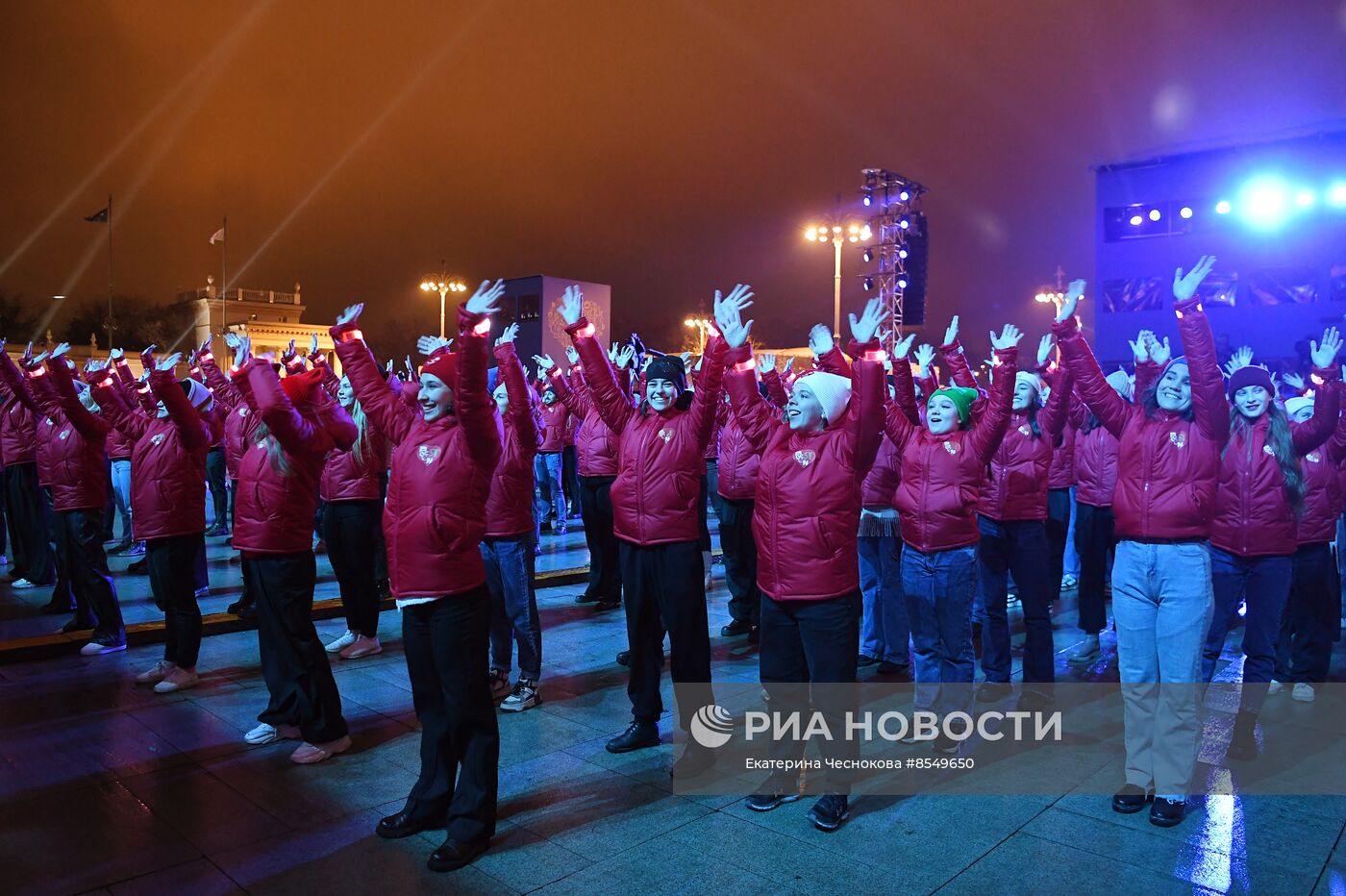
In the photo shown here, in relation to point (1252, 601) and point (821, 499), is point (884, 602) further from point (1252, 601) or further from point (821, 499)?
point (821, 499)

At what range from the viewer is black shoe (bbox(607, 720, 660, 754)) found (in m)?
5.18

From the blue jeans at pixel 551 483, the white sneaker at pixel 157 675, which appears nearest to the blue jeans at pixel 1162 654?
the white sneaker at pixel 157 675

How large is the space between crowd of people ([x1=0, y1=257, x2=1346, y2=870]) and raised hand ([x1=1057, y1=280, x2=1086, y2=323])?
0.19 feet

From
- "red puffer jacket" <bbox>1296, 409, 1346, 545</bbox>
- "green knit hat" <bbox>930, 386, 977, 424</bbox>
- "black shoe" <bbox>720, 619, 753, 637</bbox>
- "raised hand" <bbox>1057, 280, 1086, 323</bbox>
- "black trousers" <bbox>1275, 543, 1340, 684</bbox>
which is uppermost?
"raised hand" <bbox>1057, 280, 1086, 323</bbox>

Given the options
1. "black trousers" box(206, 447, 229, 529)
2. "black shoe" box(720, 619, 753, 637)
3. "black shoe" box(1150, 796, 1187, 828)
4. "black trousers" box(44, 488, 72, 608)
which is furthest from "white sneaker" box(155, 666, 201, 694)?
"black trousers" box(206, 447, 229, 529)

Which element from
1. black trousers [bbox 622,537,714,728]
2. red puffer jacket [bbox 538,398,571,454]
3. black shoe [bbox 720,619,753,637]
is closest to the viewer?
black trousers [bbox 622,537,714,728]

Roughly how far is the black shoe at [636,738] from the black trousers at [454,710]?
118 centimetres

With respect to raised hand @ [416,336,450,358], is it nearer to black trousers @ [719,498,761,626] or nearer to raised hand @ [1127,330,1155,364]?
black trousers @ [719,498,761,626]

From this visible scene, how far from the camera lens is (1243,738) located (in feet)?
17.1

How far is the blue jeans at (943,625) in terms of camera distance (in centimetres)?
534

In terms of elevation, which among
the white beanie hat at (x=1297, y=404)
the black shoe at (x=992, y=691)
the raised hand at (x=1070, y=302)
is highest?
the raised hand at (x=1070, y=302)

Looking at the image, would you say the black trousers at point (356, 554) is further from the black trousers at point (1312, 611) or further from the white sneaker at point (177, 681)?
the black trousers at point (1312, 611)

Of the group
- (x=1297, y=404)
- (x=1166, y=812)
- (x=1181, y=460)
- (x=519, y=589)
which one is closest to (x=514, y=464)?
(x=519, y=589)

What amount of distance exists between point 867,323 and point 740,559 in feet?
13.9
